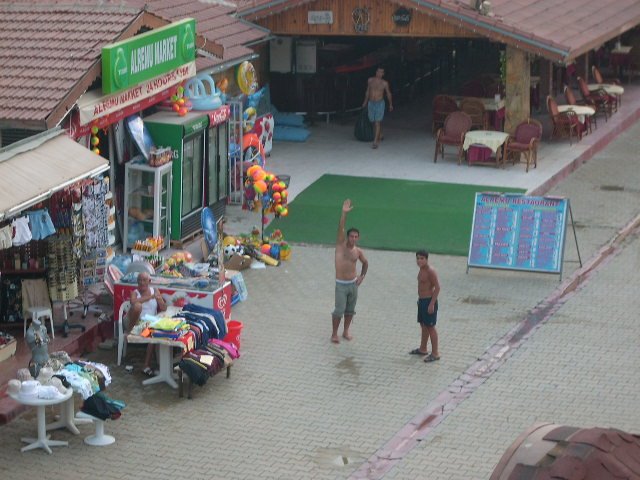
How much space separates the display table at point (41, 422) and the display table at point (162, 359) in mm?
1644

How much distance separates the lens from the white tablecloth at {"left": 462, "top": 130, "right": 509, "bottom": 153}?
996 inches

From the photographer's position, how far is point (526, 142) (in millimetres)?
25578

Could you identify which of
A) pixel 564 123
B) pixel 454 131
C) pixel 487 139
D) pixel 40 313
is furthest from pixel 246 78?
pixel 40 313

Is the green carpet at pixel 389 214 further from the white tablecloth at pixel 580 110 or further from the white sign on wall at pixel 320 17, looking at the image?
the white tablecloth at pixel 580 110

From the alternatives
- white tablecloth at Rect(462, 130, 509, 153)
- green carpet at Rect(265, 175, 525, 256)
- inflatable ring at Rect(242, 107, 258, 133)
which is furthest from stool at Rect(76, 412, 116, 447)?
white tablecloth at Rect(462, 130, 509, 153)

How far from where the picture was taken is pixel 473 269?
1978cm

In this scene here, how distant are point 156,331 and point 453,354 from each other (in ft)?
12.0

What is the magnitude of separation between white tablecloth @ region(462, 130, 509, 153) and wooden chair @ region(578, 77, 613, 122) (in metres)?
5.34

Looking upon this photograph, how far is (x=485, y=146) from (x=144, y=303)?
11.2 meters

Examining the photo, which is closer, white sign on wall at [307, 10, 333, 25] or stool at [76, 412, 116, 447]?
stool at [76, 412, 116, 447]

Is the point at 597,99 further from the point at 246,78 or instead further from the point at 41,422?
the point at 41,422

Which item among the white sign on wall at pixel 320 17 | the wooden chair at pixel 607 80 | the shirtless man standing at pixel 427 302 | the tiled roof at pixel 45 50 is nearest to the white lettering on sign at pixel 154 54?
the tiled roof at pixel 45 50

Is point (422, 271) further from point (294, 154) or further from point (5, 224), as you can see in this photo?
point (294, 154)

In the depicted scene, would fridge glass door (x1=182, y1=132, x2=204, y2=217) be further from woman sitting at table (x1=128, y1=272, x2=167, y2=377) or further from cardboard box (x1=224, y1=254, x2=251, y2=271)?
woman sitting at table (x1=128, y1=272, x2=167, y2=377)
